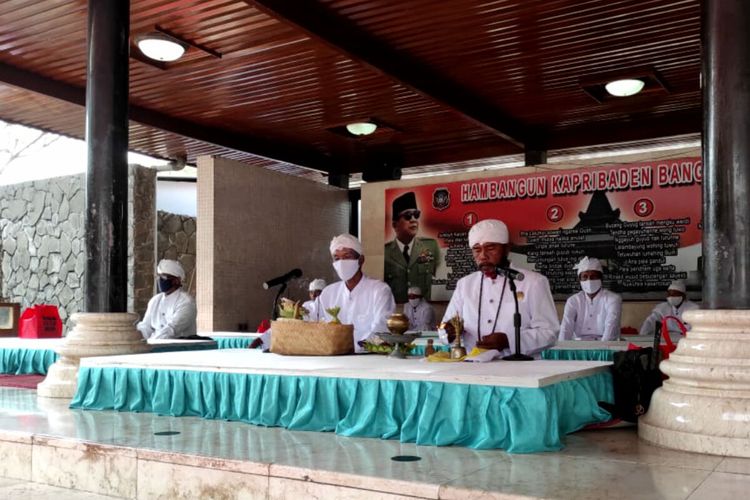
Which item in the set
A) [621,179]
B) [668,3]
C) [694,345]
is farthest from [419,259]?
[694,345]

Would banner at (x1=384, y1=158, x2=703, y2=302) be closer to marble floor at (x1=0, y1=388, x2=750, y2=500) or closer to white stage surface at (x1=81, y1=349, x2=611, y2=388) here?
white stage surface at (x1=81, y1=349, x2=611, y2=388)

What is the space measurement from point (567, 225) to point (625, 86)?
7.94 ft

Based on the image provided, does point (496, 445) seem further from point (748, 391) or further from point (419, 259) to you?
point (419, 259)

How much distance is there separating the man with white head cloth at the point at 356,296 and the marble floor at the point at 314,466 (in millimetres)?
1531

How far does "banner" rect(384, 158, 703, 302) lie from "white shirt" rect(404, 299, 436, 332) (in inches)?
9.7

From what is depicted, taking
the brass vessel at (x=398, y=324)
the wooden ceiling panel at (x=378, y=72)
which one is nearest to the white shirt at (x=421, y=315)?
the wooden ceiling panel at (x=378, y=72)

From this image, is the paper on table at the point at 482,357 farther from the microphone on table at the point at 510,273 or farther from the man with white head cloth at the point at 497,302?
the microphone on table at the point at 510,273

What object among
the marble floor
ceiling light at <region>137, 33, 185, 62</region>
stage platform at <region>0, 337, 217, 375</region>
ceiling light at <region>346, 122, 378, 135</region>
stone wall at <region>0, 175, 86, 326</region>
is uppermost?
ceiling light at <region>137, 33, 185, 62</region>

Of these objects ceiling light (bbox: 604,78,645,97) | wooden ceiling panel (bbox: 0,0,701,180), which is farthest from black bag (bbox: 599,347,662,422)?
ceiling light (bbox: 604,78,645,97)

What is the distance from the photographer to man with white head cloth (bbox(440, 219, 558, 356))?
446cm

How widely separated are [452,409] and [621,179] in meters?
7.05

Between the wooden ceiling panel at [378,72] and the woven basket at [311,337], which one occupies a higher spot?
the wooden ceiling panel at [378,72]

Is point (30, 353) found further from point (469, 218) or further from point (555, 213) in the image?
point (555, 213)

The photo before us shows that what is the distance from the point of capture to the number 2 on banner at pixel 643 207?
9586 mm
